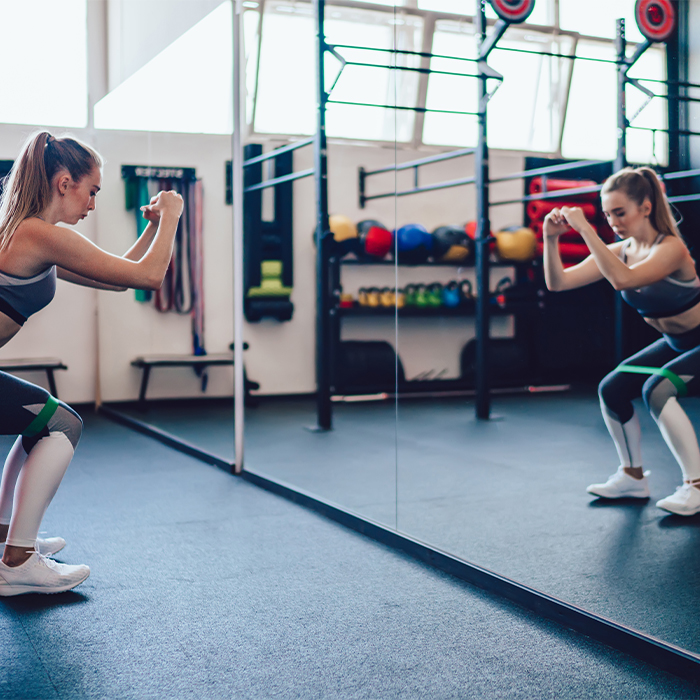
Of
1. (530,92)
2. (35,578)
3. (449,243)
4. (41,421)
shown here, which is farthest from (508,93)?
(35,578)

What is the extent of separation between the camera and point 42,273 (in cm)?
215

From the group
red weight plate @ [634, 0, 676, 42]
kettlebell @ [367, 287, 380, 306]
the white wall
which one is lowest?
kettlebell @ [367, 287, 380, 306]

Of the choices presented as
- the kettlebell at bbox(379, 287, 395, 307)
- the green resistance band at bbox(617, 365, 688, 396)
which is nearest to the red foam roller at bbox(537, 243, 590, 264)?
the green resistance band at bbox(617, 365, 688, 396)

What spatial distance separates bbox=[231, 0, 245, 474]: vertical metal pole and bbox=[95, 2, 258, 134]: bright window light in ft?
0.37

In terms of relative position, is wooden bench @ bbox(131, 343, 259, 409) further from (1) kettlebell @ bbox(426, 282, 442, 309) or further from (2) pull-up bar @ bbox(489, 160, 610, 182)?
(2) pull-up bar @ bbox(489, 160, 610, 182)

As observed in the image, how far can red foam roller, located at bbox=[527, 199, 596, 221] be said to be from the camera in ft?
6.74

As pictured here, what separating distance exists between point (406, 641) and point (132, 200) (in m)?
4.01

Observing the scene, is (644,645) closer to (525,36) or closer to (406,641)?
(406,641)

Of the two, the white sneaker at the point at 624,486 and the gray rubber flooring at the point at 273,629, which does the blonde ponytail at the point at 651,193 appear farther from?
the gray rubber flooring at the point at 273,629

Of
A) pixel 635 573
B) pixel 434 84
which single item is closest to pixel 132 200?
pixel 434 84

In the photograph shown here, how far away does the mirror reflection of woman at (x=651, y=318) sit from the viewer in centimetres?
181

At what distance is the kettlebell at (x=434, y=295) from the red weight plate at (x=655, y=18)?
7.39 ft

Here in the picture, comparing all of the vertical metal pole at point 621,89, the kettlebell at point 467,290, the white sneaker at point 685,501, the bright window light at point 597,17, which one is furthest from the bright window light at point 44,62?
the white sneaker at point 685,501

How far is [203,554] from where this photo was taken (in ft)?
8.84
